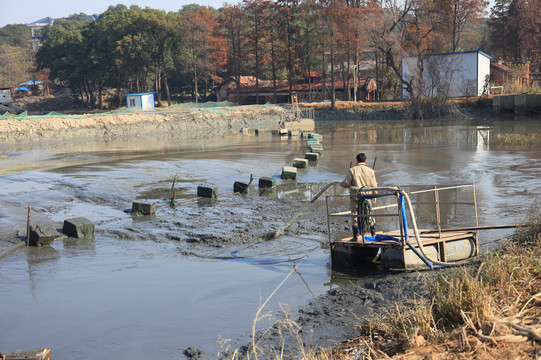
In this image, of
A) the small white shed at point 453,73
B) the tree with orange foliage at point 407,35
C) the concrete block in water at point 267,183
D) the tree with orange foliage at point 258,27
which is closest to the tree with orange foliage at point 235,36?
the tree with orange foliage at point 258,27

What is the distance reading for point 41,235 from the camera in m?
13.6

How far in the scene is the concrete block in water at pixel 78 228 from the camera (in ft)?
47.2

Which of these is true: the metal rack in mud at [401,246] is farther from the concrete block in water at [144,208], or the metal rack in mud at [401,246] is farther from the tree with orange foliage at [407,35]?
the tree with orange foliage at [407,35]

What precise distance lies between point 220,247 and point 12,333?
5.48m

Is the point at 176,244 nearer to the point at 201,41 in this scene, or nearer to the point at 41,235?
the point at 41,235

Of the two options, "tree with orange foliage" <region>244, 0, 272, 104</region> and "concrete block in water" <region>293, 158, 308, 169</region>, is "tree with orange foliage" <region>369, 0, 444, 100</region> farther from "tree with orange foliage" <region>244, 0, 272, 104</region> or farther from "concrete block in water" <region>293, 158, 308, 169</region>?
"concrete block in water" <region>293, 158, 308, 169</region>

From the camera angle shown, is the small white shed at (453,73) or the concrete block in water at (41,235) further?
the small white shed at (453,73)

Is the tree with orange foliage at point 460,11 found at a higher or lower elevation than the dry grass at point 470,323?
higher

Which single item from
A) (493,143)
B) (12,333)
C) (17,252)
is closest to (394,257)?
(12,333)

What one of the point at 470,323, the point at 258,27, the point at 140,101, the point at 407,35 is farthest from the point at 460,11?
the point at 470,323

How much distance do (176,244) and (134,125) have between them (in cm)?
4171

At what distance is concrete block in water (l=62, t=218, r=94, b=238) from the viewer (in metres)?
14.4

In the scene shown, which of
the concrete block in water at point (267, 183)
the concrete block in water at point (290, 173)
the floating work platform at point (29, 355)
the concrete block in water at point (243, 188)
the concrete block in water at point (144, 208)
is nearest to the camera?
the floating work platform at point (29, 355)

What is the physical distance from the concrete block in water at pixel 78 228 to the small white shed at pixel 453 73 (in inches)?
1994
